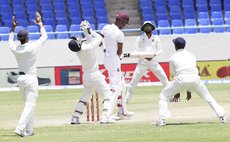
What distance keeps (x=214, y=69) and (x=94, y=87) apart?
58.4 ft

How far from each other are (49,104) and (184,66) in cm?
896

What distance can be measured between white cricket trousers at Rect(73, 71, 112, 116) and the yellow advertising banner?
17.2 m

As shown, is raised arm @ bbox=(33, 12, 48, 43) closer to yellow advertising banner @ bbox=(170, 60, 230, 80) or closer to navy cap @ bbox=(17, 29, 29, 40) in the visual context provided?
navy cap @ bbox=(17, 29, 29, 40)

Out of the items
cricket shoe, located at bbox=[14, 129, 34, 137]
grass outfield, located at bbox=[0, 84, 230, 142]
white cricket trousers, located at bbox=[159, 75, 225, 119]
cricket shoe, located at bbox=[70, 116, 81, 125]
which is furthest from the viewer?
cricket shoe, located at bbox=[70, 116, 81, 125]

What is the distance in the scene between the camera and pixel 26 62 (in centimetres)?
1609

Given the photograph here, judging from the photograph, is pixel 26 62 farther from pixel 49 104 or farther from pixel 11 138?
pixel 49 104

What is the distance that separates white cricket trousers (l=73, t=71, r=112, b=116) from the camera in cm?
1817

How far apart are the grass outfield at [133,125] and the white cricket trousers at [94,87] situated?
492mm

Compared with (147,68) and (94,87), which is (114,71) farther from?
(147,68)

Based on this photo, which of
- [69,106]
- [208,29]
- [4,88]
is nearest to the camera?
[69,106]

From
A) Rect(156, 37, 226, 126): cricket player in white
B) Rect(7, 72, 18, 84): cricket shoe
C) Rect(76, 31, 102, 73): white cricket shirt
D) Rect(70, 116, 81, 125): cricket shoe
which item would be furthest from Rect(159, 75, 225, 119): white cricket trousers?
Rect(7, 72, 18, 84): cricket shoe

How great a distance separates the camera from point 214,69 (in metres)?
35.5

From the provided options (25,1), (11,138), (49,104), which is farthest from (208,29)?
(11,138)

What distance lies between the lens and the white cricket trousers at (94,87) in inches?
715
